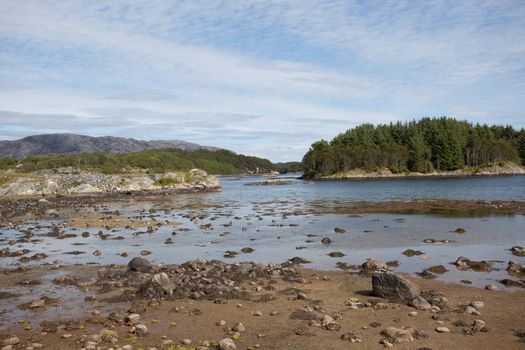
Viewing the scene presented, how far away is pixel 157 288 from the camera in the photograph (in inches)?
704

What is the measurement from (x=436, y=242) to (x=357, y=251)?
6.50 meters

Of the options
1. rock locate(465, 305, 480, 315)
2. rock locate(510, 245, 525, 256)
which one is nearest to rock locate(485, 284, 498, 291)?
rock locate(465, 305, 480, 315)

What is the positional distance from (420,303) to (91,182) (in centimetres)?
12571

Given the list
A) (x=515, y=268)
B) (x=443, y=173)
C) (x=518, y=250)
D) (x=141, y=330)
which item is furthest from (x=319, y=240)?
(x=443, y=173)

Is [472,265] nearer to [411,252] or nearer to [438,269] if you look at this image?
[438,269]

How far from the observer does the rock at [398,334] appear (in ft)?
42.4

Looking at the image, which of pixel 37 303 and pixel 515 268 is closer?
pixel 37 303

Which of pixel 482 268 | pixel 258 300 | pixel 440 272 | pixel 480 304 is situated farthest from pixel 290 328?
pixel 482 268

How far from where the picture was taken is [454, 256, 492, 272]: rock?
74.1 ft

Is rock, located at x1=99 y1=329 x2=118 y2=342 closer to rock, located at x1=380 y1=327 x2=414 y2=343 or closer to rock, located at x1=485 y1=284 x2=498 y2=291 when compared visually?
rock, located at x1=380 y1=327 x2=414 y2=343

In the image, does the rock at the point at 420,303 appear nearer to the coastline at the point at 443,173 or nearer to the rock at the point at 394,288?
the rock at the point at 394,288

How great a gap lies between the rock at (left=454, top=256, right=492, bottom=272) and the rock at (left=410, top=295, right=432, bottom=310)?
312 inches

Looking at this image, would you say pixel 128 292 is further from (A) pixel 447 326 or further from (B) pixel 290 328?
(A) pixel 447 326

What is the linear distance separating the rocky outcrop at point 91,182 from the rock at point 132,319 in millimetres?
107973
